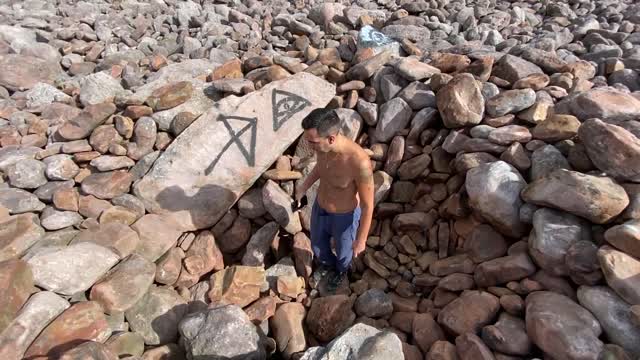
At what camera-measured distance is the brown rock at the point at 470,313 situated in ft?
12.1

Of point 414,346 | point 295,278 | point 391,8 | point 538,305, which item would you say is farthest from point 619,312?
point 391,8

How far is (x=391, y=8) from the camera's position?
872cm

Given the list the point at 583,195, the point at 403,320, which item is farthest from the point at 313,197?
the point at 583,195

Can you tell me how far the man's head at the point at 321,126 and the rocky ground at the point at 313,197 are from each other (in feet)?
4.91

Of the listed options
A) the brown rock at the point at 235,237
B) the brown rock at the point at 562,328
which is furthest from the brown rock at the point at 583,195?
the brown rock at the point at 235,237

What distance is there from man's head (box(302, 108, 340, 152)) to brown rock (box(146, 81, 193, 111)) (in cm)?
255

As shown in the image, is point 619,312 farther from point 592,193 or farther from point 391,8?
point 391,8

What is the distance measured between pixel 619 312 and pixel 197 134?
15.2 ft

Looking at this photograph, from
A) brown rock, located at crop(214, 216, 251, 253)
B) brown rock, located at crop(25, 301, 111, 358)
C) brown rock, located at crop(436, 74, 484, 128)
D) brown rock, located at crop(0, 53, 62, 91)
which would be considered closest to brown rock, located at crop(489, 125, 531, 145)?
→ brown rock, located at crop(436, 74, 484, 128)

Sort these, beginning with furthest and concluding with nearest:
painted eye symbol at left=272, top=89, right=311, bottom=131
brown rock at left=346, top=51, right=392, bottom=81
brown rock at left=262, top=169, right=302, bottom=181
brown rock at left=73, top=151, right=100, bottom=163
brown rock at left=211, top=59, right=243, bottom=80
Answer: brown rock at left=211, top=59, right=243, bottom=80 < brown rock at left=346, top=51, right=392, bottom=81 < painted eye symbol at left=272, top=89, right=311, bottom=131 < brown rock at left=262, top=169, right=302, bottom=181 < brown rock at left=73, top=151, right=100, bottom=163

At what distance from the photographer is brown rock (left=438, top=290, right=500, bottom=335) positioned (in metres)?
3.70

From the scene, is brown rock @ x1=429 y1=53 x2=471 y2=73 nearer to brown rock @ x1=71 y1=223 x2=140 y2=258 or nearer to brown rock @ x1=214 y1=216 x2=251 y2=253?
brown rock @ x1=214 y1=216 x2=251 y2=253

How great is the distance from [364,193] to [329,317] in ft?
4.42

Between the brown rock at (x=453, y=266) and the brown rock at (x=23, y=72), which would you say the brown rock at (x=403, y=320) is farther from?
the brown rock at (x=23, y=72)
